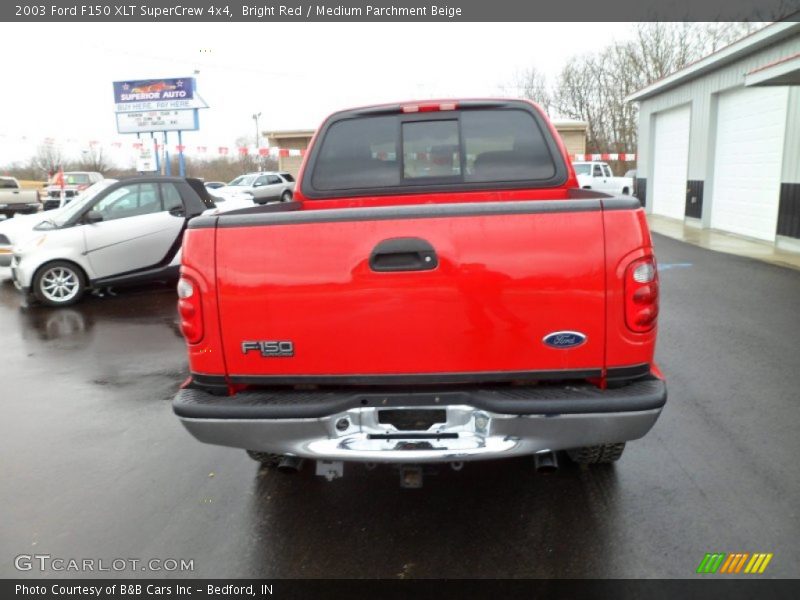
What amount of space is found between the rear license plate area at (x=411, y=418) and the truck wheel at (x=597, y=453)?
103cm

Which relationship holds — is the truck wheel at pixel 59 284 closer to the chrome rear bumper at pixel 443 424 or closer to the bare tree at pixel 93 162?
the chrome rear bumper at pixel 443 424

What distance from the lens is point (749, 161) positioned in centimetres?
1480

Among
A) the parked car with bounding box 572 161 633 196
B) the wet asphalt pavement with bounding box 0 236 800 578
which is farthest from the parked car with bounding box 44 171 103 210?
the wet asphalt pavement with bounding box 0 236 800 578

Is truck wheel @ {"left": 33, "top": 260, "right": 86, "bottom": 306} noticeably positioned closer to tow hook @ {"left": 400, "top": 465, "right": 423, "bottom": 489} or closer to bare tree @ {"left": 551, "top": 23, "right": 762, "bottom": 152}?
tow hook @ {"left": 400, "top": 465, "right": 423, "bottom": 489}

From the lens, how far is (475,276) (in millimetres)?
2584

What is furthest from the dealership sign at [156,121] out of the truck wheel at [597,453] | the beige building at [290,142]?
the truck wheel at [597,453]

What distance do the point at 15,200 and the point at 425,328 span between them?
28604 mm

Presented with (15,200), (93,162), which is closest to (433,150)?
(15,200)

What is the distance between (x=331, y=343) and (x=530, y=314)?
0.86 metres

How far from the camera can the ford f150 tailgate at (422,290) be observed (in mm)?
2574

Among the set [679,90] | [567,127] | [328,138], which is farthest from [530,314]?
[567,127]

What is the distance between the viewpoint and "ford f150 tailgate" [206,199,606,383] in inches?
101

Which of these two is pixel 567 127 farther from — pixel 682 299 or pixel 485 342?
pixel 485 342

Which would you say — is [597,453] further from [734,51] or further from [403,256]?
[734,51]
